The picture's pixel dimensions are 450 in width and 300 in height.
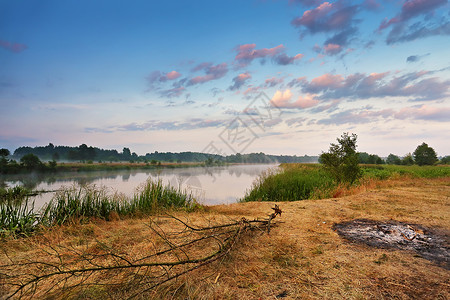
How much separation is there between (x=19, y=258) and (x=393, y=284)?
5.76 meters

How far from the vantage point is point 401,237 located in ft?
14.6

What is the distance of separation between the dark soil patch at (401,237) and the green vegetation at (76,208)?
581 centimetres

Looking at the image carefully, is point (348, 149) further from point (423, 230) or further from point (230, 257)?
point (230, 257)

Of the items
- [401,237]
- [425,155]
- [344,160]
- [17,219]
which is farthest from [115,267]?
[425,155]

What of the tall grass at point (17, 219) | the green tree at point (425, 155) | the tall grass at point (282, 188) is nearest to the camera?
the tall grass at point (17, 219)

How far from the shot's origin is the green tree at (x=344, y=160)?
14328mm

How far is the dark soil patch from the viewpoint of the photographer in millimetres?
3793

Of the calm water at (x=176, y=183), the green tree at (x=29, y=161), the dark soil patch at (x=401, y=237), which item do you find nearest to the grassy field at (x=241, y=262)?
the dark soil patch at (x=401, y=237)

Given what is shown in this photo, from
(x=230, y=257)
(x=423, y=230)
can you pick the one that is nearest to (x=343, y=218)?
(x=423, y=230)

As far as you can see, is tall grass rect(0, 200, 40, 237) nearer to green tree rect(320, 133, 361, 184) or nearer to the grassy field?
the grassy field

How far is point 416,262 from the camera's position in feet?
11.1

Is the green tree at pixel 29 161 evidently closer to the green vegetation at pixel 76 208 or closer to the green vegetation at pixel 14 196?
the green vegetation at pixel 14 196

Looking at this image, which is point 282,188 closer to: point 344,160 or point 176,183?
point 344,160

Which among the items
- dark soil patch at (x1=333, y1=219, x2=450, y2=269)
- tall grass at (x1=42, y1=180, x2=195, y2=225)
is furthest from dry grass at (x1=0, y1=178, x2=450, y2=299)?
tall grass at (x1=42, y1=180, x2=195, y2=225)
